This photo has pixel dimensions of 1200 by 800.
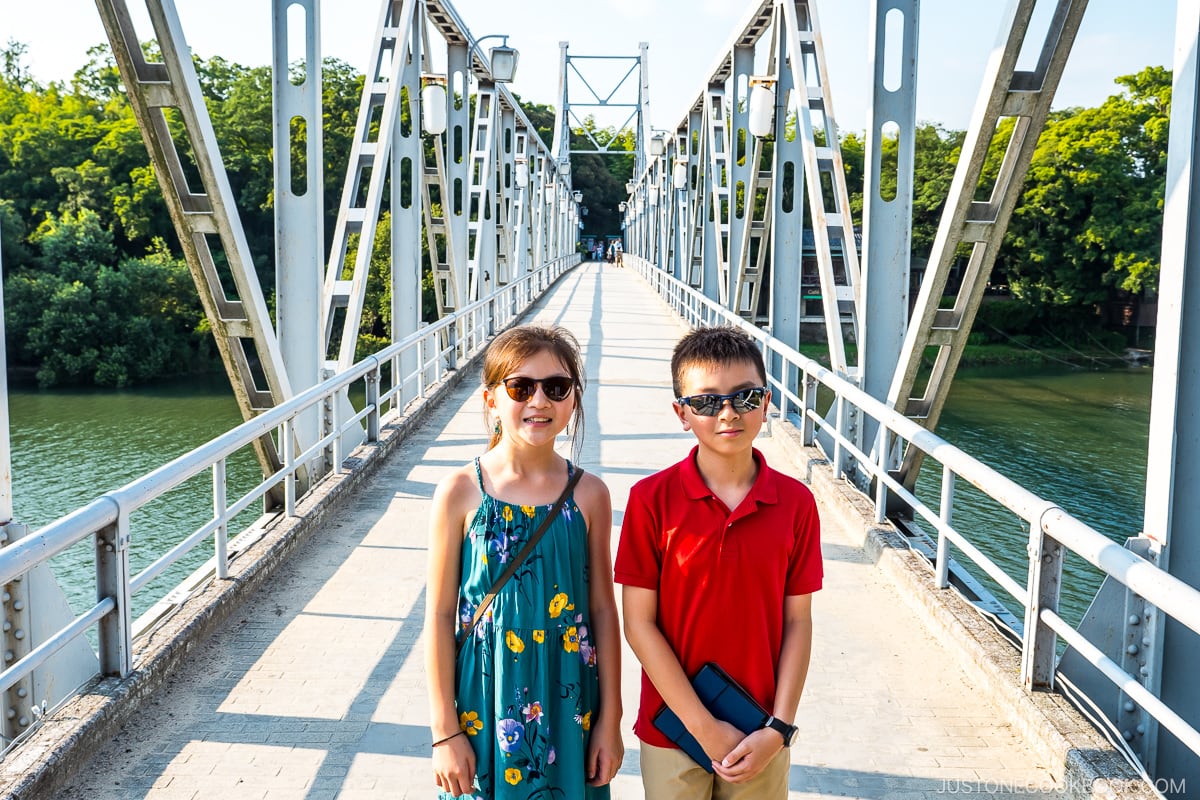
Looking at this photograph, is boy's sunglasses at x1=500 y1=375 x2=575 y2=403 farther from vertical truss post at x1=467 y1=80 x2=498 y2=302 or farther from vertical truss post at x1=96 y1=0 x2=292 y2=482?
vertical truss post at x1=467 y1=80 x2=498 y2=302

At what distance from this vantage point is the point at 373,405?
26.9ft

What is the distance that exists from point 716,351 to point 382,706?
2.20 meters

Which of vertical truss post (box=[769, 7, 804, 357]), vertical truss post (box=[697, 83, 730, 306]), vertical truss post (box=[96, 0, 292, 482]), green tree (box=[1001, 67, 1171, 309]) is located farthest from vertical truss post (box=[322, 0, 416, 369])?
green tree (box=[1001, 67, 1171, 309])

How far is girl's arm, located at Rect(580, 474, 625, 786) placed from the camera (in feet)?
7.43

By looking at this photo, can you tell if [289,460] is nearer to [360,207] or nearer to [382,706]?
[382,706]

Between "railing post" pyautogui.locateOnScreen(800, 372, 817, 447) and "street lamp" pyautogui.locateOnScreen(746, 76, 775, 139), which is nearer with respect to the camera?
"railing post" pyautogui.locateOnScreen(800, 372, 817, 447)

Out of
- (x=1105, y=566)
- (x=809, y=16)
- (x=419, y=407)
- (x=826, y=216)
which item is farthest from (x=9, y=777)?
(x=809, y=16)

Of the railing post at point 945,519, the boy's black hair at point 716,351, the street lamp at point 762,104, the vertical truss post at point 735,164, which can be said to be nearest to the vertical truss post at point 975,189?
the railing post at point 945,519

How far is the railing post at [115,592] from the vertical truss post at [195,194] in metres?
2.19

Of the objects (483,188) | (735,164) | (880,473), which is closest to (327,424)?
(880,473)

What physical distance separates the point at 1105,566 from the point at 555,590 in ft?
5.63

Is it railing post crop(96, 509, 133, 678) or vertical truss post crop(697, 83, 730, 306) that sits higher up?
vertical truss post crop(697, 83, 730, 306)

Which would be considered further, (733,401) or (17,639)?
(17,639)

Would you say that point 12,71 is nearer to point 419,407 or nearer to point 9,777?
point 419,407
